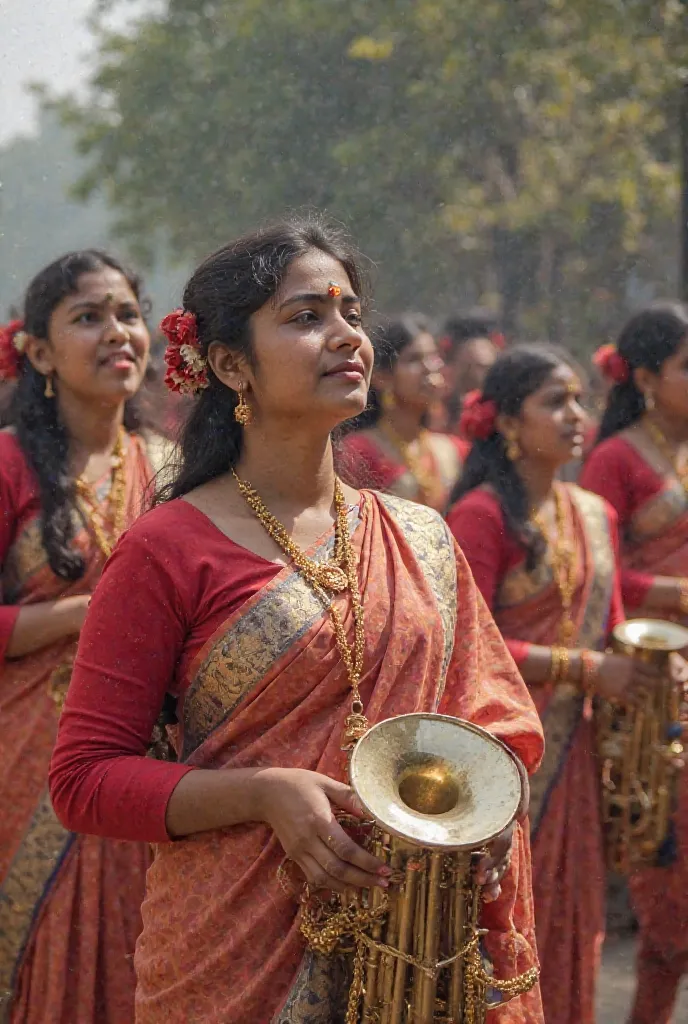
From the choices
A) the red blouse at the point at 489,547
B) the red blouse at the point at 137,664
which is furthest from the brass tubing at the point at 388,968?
the red blouse at the point at 489,547

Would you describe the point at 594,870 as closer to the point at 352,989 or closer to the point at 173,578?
the point at 352,989

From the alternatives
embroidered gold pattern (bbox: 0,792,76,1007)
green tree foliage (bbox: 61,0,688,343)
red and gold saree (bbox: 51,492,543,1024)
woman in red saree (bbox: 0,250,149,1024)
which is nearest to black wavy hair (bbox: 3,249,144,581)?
woman in red saree (bbox: 0,250,149,1024)

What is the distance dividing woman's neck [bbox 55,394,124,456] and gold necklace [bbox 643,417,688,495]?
78.3 inches

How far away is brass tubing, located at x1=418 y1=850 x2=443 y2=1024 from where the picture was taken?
231 cm

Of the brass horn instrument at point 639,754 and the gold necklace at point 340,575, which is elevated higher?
the gold necklace at point 340,575

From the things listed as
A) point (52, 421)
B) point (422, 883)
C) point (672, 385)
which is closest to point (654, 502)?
point (672, 385)

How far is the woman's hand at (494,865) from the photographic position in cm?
237

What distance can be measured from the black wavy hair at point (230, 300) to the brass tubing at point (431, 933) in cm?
84

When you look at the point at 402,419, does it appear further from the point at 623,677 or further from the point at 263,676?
the point at 263,676

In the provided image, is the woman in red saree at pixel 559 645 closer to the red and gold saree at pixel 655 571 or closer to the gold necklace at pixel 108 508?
the red and gold saree at pixel 655 571

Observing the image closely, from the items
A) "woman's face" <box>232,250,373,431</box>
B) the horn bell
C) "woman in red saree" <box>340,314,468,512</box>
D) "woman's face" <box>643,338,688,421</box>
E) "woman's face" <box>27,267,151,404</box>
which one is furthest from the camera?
"woman in red saree" <box>340,314,468,512</box>

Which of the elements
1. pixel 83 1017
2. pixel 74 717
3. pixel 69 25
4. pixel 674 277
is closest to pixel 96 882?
pixel 83 1017

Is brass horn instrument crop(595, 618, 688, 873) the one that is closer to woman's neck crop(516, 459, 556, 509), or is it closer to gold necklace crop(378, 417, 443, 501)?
woman's neck crop(516, 459, 556, 509)

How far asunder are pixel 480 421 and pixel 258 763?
2444mm
